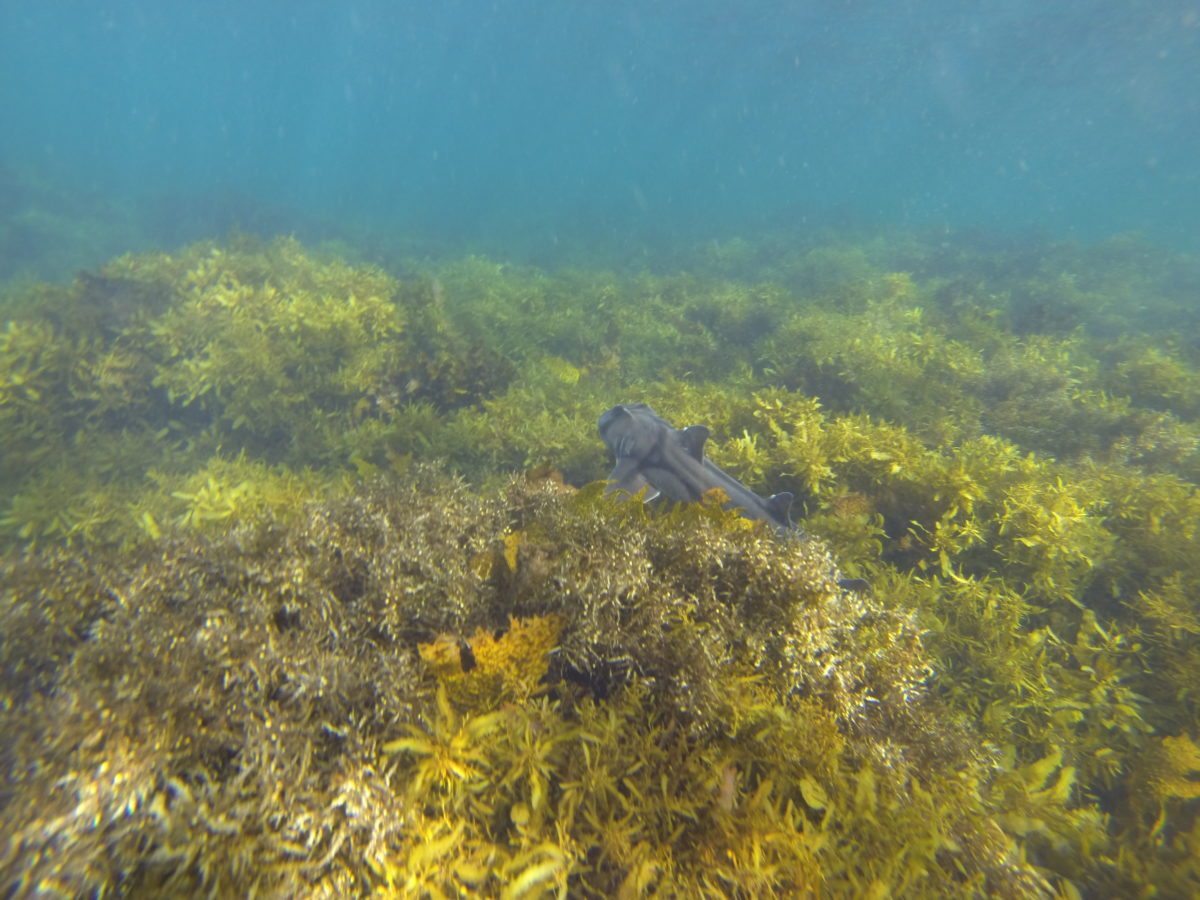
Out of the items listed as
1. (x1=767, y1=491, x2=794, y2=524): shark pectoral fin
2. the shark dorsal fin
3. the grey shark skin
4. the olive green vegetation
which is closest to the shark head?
the grey shark skin

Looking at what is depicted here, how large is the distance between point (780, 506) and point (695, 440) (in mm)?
1238

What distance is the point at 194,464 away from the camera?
8.23m

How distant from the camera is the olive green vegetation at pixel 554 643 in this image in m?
2.23

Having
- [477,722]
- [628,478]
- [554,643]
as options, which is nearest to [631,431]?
[628,478]

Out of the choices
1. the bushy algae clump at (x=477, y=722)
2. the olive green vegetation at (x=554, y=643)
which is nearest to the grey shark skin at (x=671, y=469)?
the olive green vegetation at (x=554, y=643)

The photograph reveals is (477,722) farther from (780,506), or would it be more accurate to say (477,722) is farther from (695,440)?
(695,440)

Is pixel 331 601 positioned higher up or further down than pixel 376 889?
higher up

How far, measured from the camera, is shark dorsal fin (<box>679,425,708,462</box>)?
5.98 meters

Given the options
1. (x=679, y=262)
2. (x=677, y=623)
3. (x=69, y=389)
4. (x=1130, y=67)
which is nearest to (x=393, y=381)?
(x=69, y=389)

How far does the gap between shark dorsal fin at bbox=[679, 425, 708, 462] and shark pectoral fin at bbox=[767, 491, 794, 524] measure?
3.25 feet

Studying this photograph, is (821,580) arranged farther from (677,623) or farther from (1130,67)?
(1130,67)

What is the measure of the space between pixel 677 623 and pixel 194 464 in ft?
28.3

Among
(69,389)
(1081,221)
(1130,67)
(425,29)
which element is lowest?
(69,389)

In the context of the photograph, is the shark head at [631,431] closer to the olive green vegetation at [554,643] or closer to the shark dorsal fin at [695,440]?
the shark dorsal fin at [695,440]
